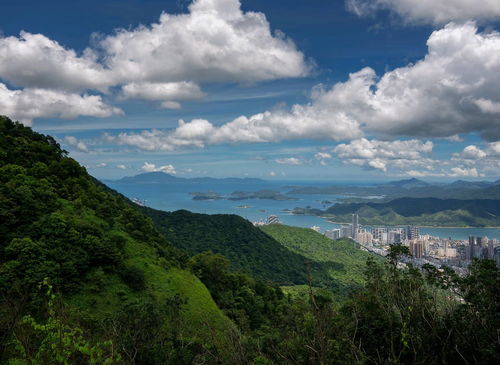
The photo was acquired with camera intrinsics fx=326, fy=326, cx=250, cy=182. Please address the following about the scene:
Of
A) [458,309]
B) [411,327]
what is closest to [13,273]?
[411,327]

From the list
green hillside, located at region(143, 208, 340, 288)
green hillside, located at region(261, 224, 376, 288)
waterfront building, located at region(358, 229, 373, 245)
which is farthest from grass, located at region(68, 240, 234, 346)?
waterfront building, located at region(358, 229, 373, 245)

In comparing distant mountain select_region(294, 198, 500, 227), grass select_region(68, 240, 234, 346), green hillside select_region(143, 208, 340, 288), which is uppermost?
grass select_region(68, 240, 234, 346)

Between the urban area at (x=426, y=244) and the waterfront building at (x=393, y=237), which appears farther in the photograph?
the waterfront building at (x=393, y=237)

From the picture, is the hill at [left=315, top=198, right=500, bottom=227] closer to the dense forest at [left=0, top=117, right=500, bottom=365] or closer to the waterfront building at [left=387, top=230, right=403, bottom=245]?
the waterfront building at [left=387, top=230, right=403, bottom=245]

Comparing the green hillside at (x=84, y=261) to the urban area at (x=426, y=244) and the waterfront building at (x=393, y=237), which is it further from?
the waterfront building at (x=393, y=237)

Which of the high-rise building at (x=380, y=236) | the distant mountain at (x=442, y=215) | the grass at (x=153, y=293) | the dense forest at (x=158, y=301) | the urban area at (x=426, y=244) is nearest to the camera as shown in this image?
the dense forest at (x=158, y=301)

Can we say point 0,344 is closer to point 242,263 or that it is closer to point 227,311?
point 227,311

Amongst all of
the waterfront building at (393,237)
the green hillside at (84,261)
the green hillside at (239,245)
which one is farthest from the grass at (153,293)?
the waterfront building at (393,237)
